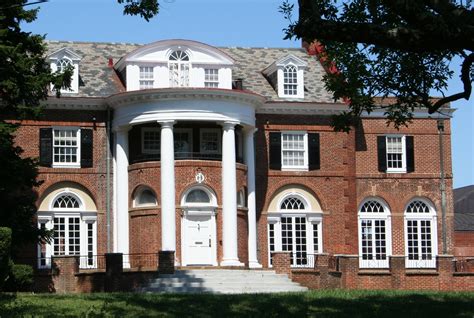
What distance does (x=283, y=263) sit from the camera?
40719 mm

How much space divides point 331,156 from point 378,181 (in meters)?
2.77

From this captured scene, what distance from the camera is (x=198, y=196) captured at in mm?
43562

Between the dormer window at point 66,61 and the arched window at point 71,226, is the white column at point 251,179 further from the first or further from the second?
the dormer window at point 66,61

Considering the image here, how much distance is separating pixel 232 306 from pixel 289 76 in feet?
78.9

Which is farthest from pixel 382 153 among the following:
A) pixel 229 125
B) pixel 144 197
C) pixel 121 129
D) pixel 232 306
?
pixel 232 306

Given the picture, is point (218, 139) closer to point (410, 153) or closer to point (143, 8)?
point (410, 153)

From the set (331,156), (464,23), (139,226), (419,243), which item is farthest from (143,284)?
(464,23)

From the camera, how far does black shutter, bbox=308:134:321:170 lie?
4688 cm

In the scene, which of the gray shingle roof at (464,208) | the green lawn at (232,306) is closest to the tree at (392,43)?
the green lawn at (232,306)

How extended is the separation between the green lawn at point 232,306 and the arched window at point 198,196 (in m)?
15.1

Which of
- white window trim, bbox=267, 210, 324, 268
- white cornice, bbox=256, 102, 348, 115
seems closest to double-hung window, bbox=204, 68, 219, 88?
white cornice, bbox=256, 102, 348, 115

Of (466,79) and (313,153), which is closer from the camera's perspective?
(466,79)

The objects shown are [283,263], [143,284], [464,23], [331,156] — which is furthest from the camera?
[331,156]

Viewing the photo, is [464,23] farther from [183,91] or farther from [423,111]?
[423,111]
